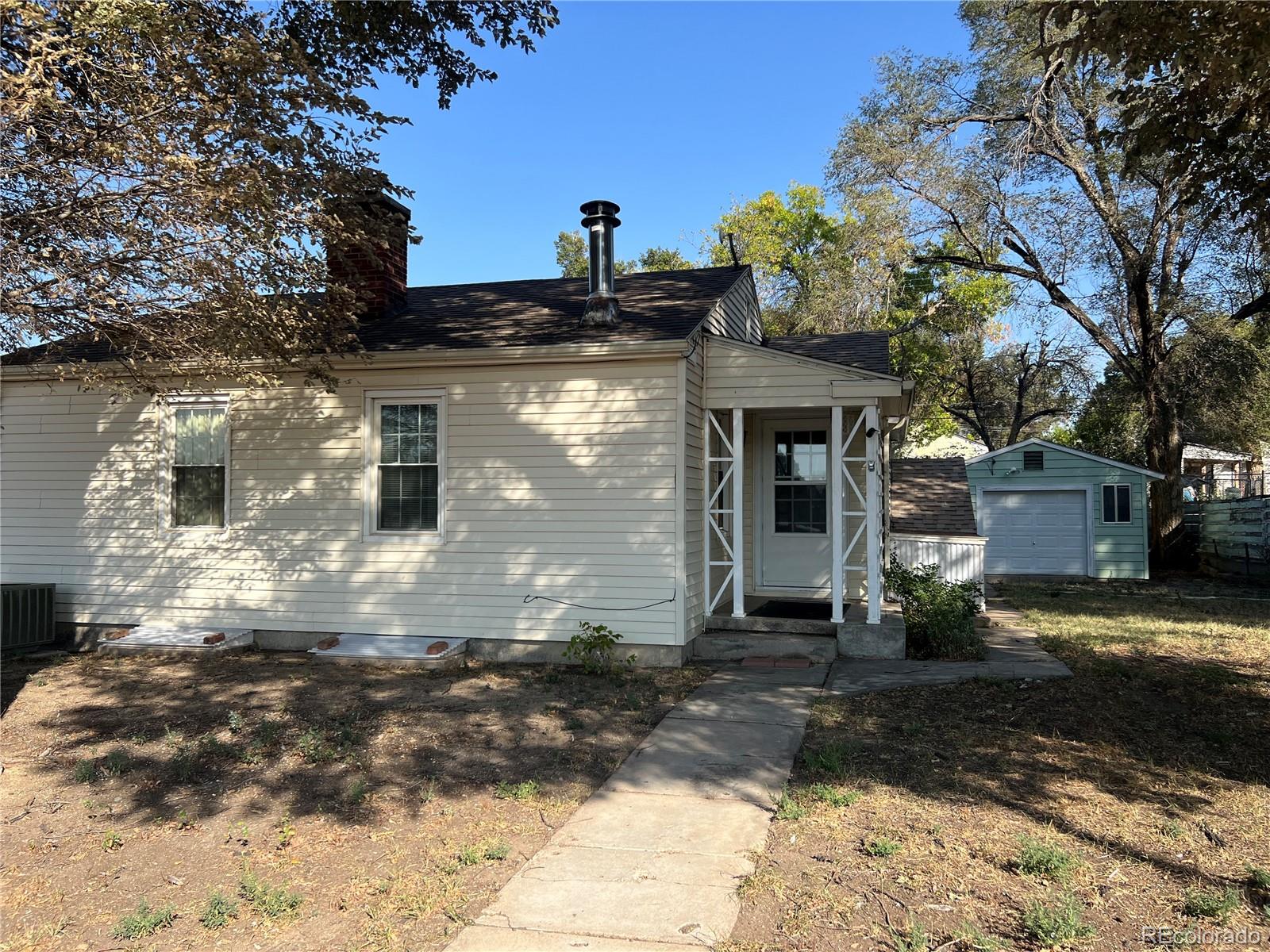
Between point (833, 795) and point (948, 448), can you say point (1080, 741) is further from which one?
point (948, 448)

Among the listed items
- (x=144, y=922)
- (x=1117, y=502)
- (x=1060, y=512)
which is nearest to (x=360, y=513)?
(x=144, y=922)

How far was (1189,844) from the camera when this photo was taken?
4016 mm

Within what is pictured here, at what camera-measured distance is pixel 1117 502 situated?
18844 millimetres

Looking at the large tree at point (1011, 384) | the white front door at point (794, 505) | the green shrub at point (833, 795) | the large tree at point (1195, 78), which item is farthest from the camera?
the large tree at point (1011, 384)

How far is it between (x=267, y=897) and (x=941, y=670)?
606 centimetres

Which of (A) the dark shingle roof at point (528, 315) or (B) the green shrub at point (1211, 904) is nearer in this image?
(B) the green shrub at point (1211, 904)

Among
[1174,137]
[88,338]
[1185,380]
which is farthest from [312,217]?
[1185,380]

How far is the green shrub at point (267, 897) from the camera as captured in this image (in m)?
3.54

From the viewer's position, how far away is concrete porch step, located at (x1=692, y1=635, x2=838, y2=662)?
27.7ft

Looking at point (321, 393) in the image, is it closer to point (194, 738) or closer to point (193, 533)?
point (193, 533)

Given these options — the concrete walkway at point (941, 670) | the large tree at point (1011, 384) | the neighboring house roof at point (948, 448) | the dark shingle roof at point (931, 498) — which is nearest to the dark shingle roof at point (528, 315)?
the concrete walkway at point (941, 670)

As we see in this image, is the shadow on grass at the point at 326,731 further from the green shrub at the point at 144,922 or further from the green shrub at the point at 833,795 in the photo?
the green shrub at the point at 833,795

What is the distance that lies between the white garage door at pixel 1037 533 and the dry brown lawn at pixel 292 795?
13.9 metres

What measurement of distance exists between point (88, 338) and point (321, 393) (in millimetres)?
2782
